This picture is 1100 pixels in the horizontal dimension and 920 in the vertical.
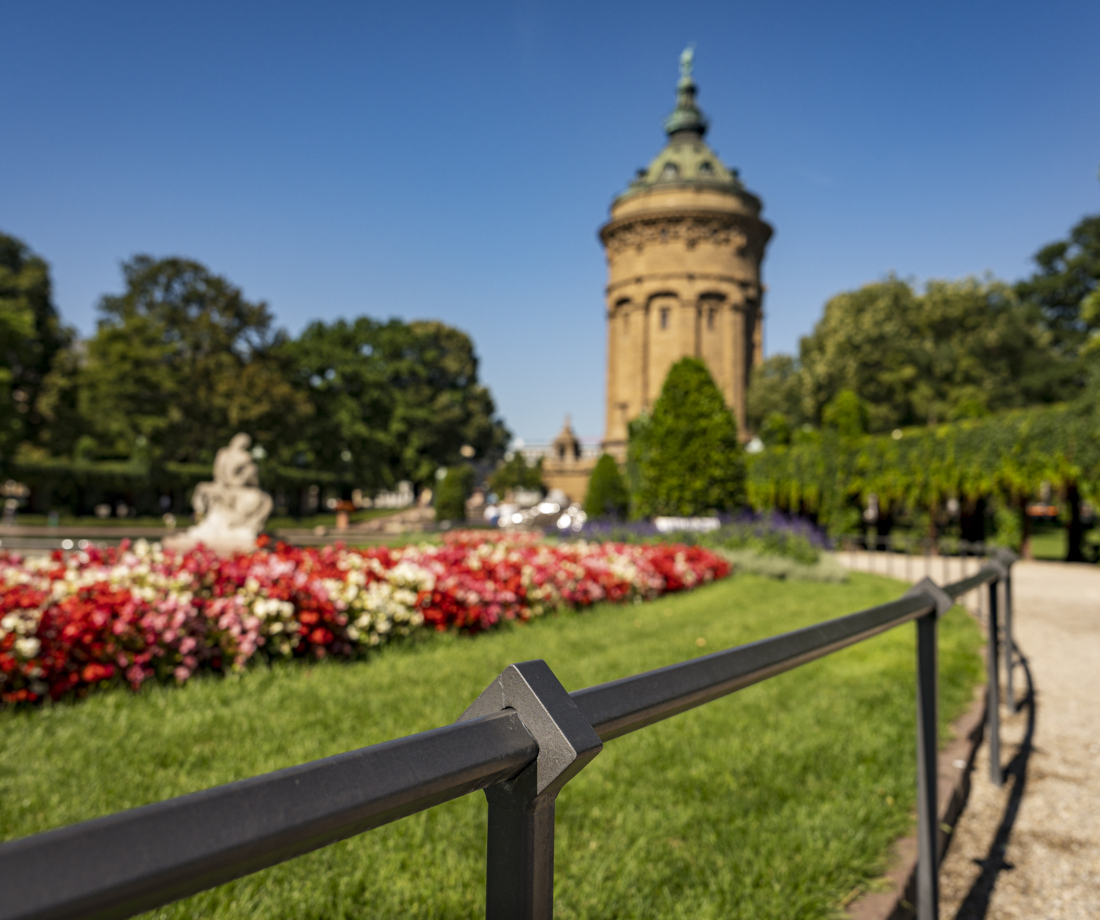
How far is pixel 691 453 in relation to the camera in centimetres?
2245

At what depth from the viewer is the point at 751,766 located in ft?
12.8

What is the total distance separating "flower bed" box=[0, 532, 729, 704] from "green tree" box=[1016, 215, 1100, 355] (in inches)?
1965

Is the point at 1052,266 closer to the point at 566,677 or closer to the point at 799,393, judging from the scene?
the point at 799,393

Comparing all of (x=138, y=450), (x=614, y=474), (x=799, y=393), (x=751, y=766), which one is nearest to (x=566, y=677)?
(x=751, y=766)

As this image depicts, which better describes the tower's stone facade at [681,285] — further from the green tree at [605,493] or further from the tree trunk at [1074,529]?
the tree trunk at [1074,529]

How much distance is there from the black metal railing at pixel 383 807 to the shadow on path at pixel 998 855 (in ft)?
8.25

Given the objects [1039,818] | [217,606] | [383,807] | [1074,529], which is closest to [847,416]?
[1074,529]

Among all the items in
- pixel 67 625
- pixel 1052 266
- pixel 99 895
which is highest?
pixel 1052 266

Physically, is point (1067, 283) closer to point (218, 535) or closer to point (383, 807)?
point (218, 535)

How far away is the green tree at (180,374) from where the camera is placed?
36125mm

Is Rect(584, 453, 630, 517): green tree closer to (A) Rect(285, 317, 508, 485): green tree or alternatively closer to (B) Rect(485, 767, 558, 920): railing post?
(A) Rect(285, 317, 508, 485): green tree

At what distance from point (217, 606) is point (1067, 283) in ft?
185

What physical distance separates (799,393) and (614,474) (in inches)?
772

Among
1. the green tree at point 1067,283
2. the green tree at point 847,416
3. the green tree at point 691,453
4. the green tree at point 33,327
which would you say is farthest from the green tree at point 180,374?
the green tree at point 1067,283
